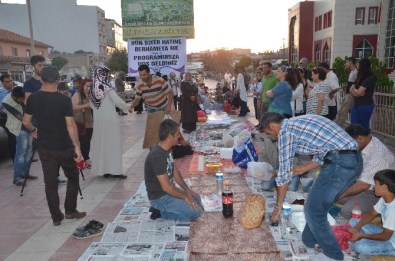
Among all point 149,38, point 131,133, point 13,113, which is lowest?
point 131,133

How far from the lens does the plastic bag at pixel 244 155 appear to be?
5.94 m

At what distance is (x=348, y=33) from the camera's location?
26172 mm

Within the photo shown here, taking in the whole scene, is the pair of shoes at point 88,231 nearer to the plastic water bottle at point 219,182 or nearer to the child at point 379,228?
the plastic water bottle at point 219,182

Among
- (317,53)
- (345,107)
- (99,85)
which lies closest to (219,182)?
(99,85)

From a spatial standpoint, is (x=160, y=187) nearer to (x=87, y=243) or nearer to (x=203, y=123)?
(x=87, y=243)

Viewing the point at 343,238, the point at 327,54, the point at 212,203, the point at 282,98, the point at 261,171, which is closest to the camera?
the point at 343,238

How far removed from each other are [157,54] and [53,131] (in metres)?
6.36

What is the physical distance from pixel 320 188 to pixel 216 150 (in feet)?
14.3

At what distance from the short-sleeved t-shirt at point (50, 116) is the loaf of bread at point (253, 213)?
83.6 inches

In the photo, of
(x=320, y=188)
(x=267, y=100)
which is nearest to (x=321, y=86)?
(x=267, y=100)

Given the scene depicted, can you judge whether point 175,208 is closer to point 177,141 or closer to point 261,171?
point 177,141

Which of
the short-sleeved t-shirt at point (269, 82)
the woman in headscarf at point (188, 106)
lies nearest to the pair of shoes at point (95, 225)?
the short-sleeved t-shirt at point (269, 82)

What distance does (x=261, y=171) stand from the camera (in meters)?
5.14

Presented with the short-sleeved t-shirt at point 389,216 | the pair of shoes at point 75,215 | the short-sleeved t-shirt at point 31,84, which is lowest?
the pair of shoes at point 75,215
